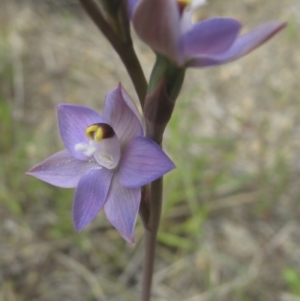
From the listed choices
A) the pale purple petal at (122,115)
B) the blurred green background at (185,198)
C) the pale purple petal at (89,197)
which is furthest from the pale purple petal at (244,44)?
the blurred green background at (185,198)

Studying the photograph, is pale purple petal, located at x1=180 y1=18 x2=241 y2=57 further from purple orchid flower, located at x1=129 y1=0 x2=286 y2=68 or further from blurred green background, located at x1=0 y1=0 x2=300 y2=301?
blurred green background, located at x1=0 y1=0 x2=300 y2=301

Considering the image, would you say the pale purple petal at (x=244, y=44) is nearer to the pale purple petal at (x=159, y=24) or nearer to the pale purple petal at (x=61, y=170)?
the pale purple petal at (x=159, y=24)

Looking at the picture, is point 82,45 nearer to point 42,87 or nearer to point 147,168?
point 42,87

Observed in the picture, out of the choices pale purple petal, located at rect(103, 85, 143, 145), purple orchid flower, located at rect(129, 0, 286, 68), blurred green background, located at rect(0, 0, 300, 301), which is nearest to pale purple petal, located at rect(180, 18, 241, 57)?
purple orchid flower, located at rect(129, 0, 286, 68)

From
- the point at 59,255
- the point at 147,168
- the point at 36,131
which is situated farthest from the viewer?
the point at 36,131

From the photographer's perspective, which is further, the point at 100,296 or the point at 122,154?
the point at 100,296

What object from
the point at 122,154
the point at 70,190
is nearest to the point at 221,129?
the point at 70,190

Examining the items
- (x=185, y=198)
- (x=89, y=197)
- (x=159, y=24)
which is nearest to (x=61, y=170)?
(x=89, y=197)
